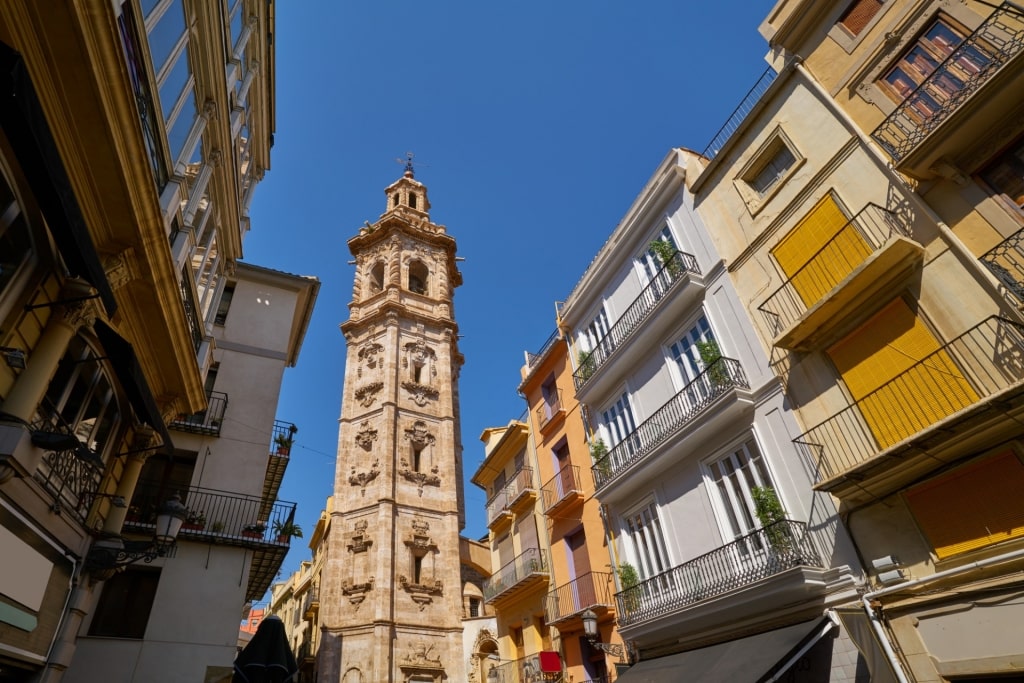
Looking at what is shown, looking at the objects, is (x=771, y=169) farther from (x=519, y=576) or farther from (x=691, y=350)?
(x=519, y=576)

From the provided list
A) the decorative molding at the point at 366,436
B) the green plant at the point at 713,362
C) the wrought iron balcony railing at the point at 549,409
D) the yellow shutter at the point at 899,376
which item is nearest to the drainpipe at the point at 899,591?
the yellow shutter at the point at 899,376

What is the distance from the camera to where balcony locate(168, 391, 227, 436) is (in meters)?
12.5

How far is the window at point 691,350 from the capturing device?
10.8 m

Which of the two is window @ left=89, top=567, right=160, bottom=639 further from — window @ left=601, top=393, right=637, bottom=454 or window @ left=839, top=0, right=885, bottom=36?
window @ left=839, top=0, right=885, bottom=36

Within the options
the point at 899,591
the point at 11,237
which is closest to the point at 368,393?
the point at 11,237

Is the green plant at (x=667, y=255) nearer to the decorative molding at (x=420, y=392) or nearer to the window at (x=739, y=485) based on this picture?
the window at (x=739, y=485)

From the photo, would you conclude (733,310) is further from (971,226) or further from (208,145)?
(208,145)

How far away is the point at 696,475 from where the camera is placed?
10289mm

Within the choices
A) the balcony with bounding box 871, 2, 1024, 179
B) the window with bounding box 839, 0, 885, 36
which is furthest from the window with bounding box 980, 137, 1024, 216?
Answer: the window with bounding box 839, 0, 885, 36

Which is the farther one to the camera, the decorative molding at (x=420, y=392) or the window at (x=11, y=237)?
the decorative molding at (x=420, y=392)

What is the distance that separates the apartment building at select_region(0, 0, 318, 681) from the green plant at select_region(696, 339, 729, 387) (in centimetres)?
866

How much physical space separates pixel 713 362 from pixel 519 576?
9.27 meters

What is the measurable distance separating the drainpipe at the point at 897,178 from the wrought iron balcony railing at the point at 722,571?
4.03 m

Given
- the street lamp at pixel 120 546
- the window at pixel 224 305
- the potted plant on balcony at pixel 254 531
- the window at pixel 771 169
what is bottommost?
the street lamp at pixel 120 546
